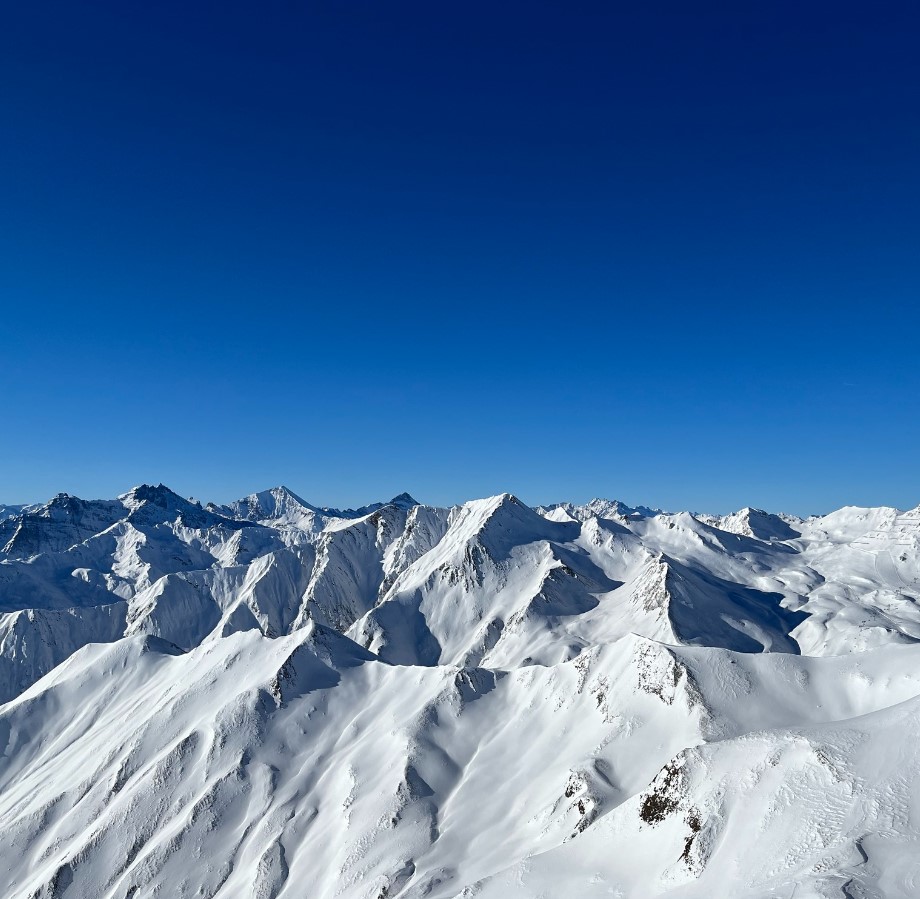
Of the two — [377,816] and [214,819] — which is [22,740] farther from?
[377,816]

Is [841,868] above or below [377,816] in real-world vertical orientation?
above

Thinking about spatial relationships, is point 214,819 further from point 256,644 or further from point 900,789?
point 900,789

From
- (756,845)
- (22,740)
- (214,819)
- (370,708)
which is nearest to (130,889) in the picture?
(214,819)

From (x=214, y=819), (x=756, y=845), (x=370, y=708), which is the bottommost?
(x=214, y=819)

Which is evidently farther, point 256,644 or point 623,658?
point 256,644

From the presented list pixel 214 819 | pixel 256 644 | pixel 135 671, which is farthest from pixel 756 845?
pixel 135 671

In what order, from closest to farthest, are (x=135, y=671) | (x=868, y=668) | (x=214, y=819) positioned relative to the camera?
(x=868, y=668) < (x=214, y=819) < (x=135, y=671)

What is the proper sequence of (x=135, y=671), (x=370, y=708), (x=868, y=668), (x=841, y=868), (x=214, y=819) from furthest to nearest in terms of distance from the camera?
(x=135, y=671) < (x=370, y=708) < (x=214, y=819) < (x=868, y=668) < (x=841, y=868)

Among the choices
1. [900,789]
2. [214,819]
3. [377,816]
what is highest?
[900,789]

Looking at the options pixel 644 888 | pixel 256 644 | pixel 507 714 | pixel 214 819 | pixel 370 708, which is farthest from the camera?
pixel 256 644
